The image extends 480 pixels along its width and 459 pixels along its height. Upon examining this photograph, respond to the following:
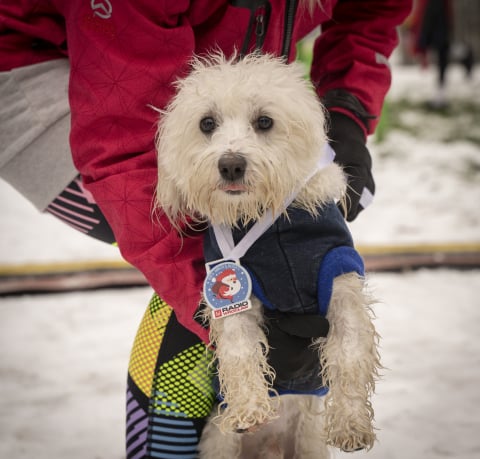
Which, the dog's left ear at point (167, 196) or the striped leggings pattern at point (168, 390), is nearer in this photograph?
the dog's left ear at point (167, 196)

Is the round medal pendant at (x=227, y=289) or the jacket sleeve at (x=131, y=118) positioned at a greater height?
the jacket sleeve at (x=131, y=118)

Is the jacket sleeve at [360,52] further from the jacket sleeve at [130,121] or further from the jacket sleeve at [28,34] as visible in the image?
the jacket sleeve at [28,34]

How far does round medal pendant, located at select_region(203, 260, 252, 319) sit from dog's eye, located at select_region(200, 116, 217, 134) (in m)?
0.31

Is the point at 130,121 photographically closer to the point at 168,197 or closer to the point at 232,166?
the point at 168,197

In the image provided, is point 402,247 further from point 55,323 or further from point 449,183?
point 55,323

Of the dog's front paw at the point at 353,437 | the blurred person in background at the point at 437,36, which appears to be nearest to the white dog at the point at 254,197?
the dog's front paw at the point at 353,437

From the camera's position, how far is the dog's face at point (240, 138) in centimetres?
132

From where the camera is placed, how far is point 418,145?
659cm

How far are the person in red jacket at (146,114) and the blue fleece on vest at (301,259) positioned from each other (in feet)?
0.60

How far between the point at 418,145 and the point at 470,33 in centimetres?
434

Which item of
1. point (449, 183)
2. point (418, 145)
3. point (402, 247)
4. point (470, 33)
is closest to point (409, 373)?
point (402, 247)

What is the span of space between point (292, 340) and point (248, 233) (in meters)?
0.29

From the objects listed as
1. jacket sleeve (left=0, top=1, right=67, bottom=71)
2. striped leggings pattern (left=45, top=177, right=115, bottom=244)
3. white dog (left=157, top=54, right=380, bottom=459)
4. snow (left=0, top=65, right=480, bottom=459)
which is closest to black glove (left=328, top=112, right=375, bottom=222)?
white dog (left=157, top=54, right=380, bottom=459)

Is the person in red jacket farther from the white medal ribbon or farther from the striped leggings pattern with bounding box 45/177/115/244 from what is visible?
the white medal ribbon
